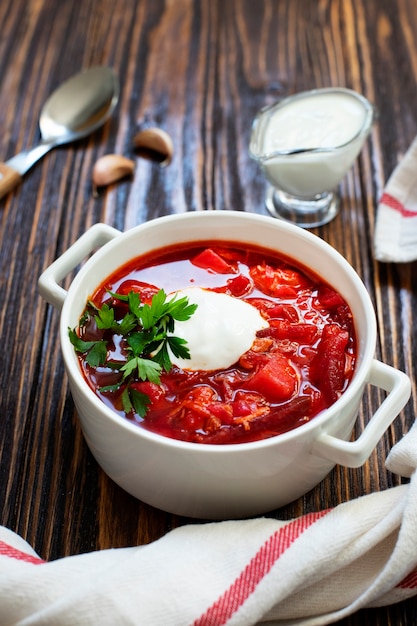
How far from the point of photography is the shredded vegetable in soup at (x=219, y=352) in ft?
6.07

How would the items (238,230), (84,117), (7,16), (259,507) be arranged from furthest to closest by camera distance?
(7,16) < (84,117) < (238,230) < (259,507)

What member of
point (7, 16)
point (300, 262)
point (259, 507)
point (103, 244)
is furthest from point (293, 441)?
point (7, 16)

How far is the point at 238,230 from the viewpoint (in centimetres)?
223

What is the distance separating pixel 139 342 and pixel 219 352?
0.19 meters

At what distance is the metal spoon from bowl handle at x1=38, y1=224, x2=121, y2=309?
848mm

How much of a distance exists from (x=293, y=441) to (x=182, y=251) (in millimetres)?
732

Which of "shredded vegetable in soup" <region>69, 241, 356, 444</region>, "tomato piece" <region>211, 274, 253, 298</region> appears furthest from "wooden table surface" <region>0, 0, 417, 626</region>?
"tomato piece" <region>211, 274, 253, 298</region>

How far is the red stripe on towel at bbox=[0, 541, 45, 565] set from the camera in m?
1.78

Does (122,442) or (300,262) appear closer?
(122,442)

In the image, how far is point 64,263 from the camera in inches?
82.9

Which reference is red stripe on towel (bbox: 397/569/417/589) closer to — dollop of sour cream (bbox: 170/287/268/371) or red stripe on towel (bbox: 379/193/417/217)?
dollop of sour cream (bbox: 170/287/268/371)

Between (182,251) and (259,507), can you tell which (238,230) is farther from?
(259,507)

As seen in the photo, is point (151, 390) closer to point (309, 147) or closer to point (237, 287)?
point (237, 287)

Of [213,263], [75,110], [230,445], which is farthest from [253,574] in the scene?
[75,110]
